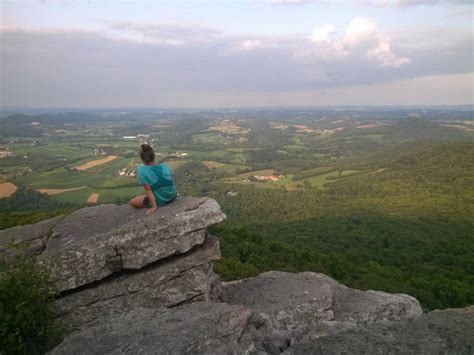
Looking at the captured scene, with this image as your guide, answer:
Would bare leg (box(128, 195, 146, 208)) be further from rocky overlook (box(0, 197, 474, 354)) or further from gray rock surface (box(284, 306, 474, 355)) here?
gray rock surface (box(284, 306, 474, 355))

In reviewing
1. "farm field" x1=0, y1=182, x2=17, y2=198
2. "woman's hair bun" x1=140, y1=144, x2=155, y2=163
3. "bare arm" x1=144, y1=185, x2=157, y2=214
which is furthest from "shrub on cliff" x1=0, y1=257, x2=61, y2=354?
"farm field" x1=0, y1=182, x2=17, y2=198

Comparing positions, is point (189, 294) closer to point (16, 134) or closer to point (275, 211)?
point (275, 211)

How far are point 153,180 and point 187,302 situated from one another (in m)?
3.24

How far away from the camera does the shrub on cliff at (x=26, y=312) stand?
6.27 meters

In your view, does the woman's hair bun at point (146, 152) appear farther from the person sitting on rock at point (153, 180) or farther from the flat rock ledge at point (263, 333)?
the flat rock ledge at point (263, 333)

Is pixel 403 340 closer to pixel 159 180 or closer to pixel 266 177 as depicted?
pixel 159 180

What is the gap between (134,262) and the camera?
8.75m

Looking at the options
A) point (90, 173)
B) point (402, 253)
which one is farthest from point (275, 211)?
point (90, 173)

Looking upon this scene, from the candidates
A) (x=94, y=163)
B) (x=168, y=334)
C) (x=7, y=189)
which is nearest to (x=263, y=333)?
(x=168, y=334)

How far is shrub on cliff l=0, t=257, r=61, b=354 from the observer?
6273 mm

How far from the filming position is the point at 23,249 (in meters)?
9.32

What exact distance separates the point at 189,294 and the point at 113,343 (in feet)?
9.85

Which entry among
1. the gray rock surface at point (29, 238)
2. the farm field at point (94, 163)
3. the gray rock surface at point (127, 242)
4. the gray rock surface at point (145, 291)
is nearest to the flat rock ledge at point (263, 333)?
the gray rock surface at point (145, 291)

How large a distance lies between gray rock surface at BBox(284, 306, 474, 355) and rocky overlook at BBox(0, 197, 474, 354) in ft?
0.05
